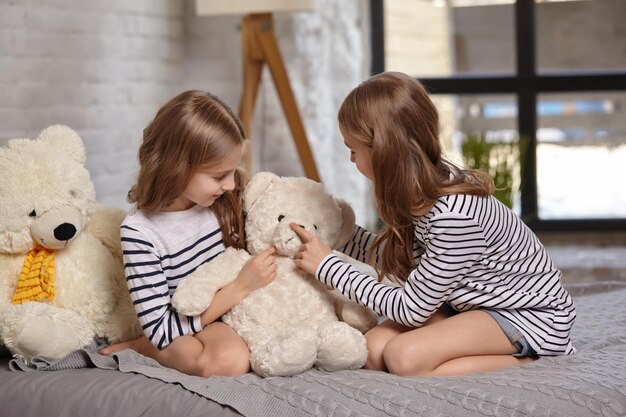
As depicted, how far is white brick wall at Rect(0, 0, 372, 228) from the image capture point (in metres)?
2.66

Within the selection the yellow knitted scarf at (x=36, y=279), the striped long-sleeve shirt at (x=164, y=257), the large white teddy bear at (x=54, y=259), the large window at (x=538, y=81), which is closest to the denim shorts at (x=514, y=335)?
the striped long-sleeve shirt at (x=164, y=257)

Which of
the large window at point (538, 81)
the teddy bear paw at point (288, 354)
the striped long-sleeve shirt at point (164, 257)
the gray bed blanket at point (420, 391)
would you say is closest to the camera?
the gray bed blanket at point (420, 391)

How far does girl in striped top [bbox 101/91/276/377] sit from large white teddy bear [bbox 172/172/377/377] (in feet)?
0.10

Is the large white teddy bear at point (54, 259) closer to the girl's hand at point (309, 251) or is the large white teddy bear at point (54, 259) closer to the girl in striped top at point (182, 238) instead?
the girl in striped top at point (182, 238)

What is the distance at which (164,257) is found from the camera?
1890 mm

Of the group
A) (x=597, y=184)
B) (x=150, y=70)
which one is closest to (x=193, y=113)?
(x=150, y=70)

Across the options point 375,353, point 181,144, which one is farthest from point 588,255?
point 181,144

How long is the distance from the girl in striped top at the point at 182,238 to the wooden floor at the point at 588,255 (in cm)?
206

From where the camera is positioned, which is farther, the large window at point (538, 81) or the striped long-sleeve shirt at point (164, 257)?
the large window at point (538, 81)

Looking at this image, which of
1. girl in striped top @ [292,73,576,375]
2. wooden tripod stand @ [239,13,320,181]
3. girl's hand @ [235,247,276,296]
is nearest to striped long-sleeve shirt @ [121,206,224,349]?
girl's hand @ [235,247,276,296]

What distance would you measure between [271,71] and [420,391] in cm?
192

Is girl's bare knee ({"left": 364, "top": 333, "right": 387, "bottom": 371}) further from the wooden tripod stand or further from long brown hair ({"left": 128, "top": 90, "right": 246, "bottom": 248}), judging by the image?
the wooden tripod stand

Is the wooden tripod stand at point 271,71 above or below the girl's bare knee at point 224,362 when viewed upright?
above

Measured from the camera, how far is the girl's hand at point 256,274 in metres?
1.84
